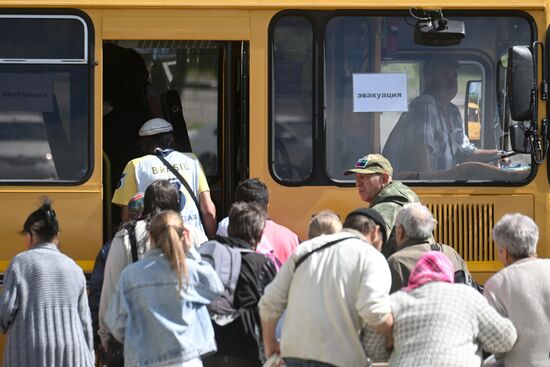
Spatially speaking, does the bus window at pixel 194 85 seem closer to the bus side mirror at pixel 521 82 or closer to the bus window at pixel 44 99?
the bus window at pixel 44 99

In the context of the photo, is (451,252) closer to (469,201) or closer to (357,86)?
(469,201)

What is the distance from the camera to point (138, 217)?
22.1 ft

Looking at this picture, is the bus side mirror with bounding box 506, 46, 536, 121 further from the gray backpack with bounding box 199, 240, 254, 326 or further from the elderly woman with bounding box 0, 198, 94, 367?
the elderly woman with bounding box 0, 198, 94, 367

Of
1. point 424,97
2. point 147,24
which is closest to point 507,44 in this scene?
point 424,97

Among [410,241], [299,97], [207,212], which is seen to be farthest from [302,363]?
[299,97]

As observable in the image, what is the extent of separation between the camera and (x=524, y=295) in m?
5.66

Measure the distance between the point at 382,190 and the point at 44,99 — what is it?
2319 mm

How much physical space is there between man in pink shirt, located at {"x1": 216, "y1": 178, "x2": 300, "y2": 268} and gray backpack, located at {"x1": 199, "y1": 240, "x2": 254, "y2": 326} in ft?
1.81

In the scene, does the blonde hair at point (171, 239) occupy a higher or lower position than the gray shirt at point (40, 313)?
higher

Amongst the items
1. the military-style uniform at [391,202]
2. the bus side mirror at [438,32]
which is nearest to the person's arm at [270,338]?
the military-style uniform at [391,202]

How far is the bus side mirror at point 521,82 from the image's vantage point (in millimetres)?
6961

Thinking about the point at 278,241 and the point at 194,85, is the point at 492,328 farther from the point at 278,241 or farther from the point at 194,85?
the point at 194,85

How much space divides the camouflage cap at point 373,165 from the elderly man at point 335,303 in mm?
1528

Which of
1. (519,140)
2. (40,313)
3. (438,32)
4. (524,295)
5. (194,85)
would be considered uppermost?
(438,32)
